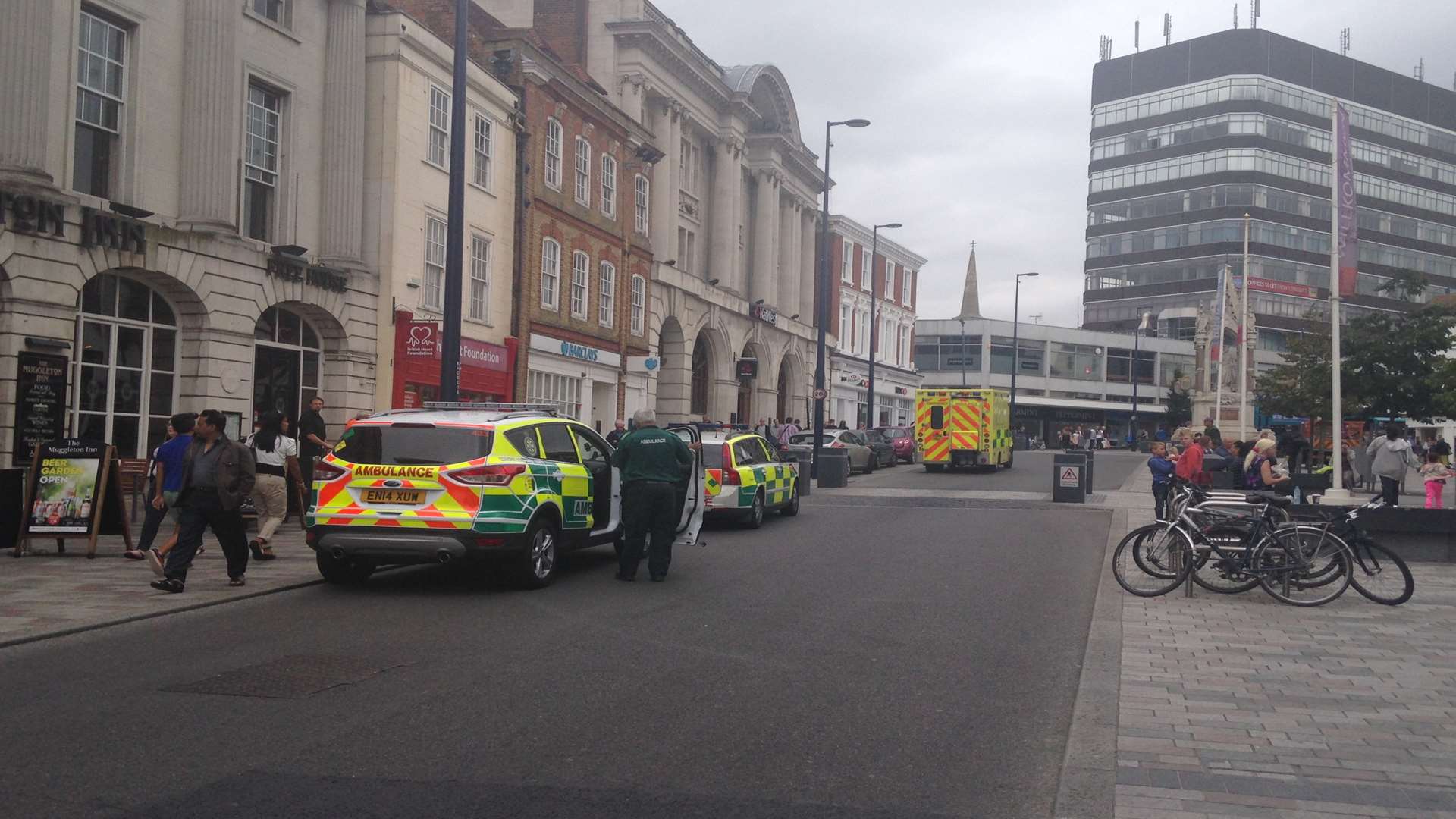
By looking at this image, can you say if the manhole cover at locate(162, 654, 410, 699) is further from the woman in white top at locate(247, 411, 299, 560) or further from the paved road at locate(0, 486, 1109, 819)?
→ the woman in white top at locate(247, 411, 299, 560)

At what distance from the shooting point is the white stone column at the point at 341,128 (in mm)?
22234

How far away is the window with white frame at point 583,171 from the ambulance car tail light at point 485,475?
22672mm

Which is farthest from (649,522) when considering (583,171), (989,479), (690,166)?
(690,166)

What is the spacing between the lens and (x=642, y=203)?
124ft

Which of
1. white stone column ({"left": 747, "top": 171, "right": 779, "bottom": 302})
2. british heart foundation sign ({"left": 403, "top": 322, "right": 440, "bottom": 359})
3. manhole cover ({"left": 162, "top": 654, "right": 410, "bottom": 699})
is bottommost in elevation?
manhole cover ({"left": 162, "top": 654, "right": 410, "bottom": 699})

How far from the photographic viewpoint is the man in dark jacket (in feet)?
33.8

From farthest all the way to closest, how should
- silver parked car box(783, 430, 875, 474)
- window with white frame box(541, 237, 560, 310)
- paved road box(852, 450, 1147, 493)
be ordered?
silver parked car box(783, 430, 875, 474) → window with white frame box(541, 237, 560, 310) → paved road box(852, 450, 1147, 493)

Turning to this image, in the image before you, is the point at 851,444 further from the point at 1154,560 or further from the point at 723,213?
the point at 1154,560

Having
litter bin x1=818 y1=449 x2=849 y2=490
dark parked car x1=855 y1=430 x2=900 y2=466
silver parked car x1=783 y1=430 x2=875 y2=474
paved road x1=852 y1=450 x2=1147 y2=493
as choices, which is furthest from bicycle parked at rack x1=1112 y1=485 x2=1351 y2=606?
dark parked car x1=855 y1=430 x2=900 y2=466

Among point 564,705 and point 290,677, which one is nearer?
point 564,705

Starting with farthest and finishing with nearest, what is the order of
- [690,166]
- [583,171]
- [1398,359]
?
[690,166]
[583,171]
[1398,359]

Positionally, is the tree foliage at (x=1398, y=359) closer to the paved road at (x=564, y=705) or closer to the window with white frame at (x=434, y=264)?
the window with white frame at (x=434, y=264)

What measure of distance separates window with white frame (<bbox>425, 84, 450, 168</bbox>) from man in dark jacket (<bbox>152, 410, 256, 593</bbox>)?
50.9 ft

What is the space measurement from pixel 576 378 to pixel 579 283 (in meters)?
2.48
